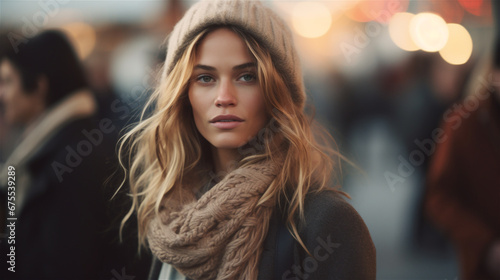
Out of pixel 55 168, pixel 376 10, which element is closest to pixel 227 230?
pixel 55 168

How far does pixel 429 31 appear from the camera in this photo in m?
2.17

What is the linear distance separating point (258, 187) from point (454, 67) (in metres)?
1.58

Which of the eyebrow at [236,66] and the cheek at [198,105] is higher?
the eyebrow at [236,66]

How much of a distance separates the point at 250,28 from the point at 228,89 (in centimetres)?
17

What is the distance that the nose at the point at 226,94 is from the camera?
3.66ft

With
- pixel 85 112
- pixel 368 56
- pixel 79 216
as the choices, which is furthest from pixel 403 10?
pixel 79 216

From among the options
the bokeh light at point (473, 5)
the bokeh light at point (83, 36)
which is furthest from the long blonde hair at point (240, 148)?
the bokeh light at point (473, 5)

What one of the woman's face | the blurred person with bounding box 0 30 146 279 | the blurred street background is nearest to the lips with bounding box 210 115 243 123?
the woman's face

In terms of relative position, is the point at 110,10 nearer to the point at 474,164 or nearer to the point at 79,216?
the point at 79,216

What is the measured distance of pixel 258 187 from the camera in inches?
45.1

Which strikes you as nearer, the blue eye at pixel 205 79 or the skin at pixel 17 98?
the blue eye at pixel 205 79

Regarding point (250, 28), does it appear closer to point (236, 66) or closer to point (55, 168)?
point (236, 66)

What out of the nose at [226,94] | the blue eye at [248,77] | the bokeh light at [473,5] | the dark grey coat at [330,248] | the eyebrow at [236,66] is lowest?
the dark grey coat at [330,248]

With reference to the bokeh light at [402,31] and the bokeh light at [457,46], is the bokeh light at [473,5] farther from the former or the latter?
the bokeh light at [402,31]
